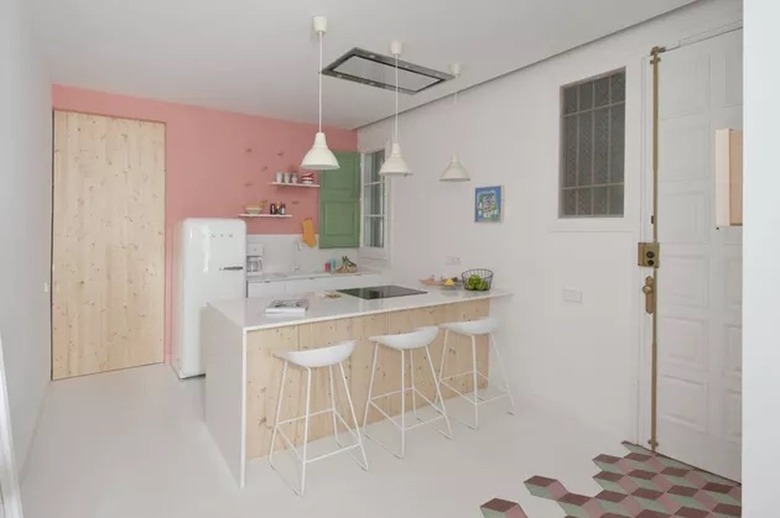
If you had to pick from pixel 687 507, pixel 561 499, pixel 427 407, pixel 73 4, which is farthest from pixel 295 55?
pixel 687 507

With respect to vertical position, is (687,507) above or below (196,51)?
below

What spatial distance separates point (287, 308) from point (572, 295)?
210 cm

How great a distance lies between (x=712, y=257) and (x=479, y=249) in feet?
6.15

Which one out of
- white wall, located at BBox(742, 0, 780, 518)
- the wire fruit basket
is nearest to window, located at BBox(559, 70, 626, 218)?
the wire fruit basket

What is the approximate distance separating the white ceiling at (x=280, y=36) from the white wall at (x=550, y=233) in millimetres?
198

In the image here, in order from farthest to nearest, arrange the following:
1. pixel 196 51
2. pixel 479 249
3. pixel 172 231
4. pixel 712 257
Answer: pixel 172 231, pixel 479 249, pixel 196 51, pixel 712 257

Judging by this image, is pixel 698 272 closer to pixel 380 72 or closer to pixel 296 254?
pixel 380 72

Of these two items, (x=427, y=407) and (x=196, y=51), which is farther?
(x=427, y=407)

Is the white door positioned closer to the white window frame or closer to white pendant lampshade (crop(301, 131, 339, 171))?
white pendant lampshade (crop(301, 131, 339, 171))

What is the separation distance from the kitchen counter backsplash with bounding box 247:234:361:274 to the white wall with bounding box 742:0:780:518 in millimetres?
4792

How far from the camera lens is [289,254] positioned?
5637mm

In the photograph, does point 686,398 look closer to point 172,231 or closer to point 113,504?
point 113,504

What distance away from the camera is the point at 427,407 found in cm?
377

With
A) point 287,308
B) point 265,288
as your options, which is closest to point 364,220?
point 265,288
